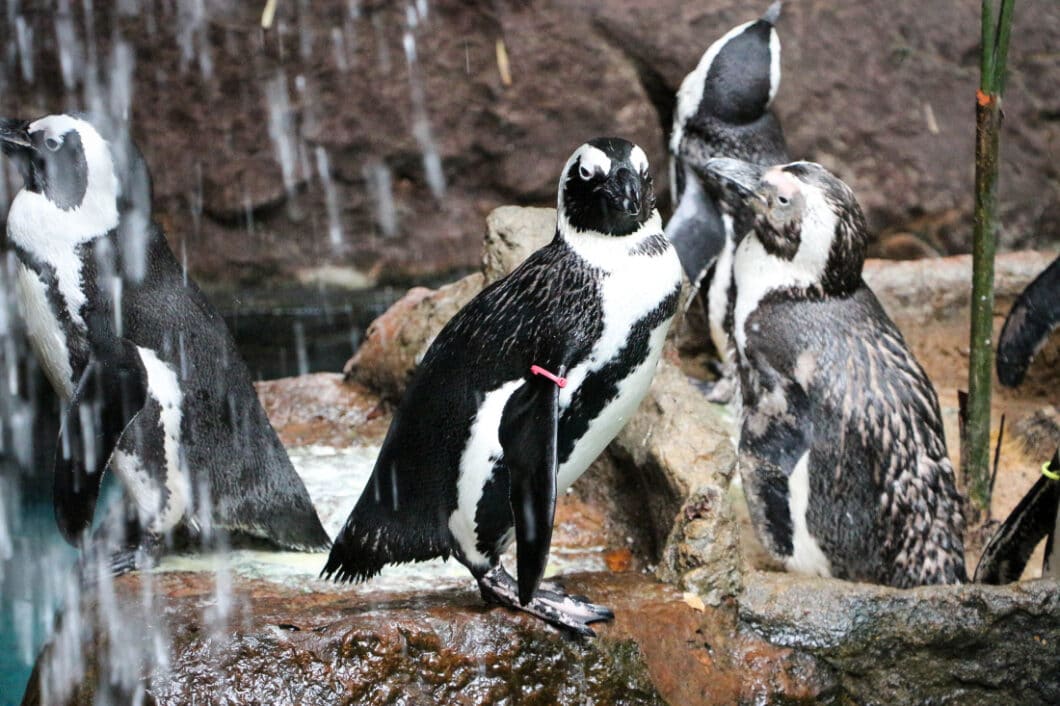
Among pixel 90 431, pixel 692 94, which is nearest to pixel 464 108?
pixel 692 94

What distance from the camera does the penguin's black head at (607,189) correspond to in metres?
2.63

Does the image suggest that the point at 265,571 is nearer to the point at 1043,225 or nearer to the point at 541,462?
the point at 541,462

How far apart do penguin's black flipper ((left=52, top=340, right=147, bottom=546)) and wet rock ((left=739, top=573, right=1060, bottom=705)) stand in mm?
1553

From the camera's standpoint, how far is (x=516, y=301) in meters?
2.78

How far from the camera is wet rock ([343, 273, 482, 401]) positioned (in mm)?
4453

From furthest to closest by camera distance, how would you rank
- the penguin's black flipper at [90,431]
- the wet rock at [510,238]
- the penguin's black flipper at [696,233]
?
1. the penguin's black flipper at [696,233]
2. the wet rock at [510,238]
3. the penguin's black flipper at [90,431]

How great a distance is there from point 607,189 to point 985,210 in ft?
5.62

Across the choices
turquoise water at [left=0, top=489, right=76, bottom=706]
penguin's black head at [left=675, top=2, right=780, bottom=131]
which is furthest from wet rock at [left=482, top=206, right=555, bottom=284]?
turquoise water at [left=0, top=489, right=76, bottom=706]

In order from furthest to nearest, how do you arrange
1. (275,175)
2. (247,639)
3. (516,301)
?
1. (275,175)
2. (516,301)
3. (247,639)

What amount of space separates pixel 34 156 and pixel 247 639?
1437 millimetres

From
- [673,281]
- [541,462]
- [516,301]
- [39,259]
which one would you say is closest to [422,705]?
[541,462]

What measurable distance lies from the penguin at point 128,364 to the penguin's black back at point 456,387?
56cm

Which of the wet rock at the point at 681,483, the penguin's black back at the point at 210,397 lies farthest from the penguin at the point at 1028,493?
the penguin's black back at the point at 210,397

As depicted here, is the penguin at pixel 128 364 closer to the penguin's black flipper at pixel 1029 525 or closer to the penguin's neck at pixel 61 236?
the penguin's neck at pixel 61 236
